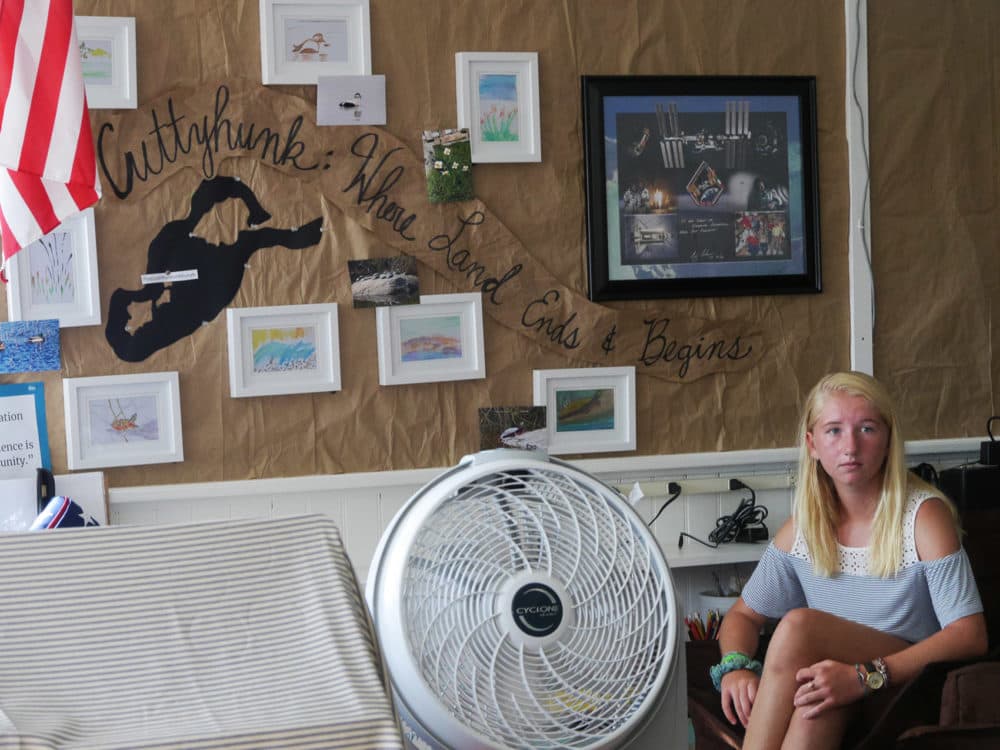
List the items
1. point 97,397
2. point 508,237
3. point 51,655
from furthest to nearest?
point 508,237
point 97,397
point 51,655

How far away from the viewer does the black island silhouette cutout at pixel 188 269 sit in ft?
8.49

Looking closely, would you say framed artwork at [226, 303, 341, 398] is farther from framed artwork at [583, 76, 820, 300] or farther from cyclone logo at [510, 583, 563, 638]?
cyclone logo at [510, 583, 563, 638]

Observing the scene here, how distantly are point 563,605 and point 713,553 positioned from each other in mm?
1244

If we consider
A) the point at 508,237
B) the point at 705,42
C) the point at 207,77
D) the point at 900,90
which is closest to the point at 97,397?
the point at 207,77

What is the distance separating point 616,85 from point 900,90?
77 cm

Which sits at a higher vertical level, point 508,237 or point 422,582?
point 508,237

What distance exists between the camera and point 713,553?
2.83m

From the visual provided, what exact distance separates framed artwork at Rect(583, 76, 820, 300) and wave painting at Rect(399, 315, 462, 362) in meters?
0.35

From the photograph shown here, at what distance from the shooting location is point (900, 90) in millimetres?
2943

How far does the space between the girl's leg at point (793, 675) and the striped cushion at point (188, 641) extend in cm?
81

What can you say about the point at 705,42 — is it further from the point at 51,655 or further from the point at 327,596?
the point at 51,655

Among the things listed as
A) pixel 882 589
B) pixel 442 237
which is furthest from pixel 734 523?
pixel 442 237

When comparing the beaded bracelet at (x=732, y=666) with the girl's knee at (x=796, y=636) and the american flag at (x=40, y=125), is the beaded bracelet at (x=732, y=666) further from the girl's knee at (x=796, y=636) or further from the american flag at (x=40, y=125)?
the american flag at (x=40, y=125)

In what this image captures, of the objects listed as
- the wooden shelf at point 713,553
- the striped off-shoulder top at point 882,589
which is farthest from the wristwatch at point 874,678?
the wooden shelf at point 713,553
